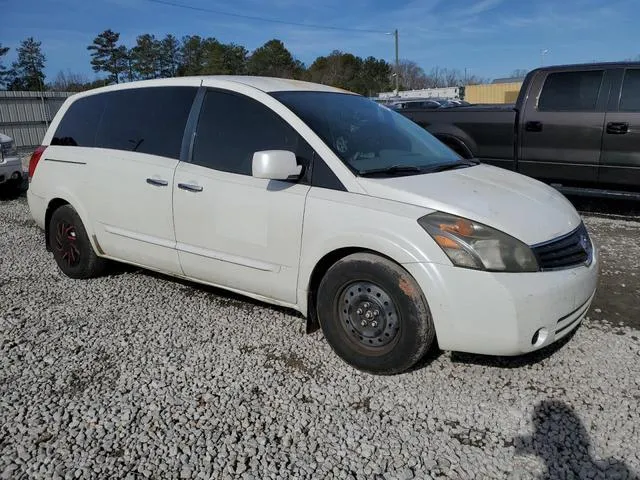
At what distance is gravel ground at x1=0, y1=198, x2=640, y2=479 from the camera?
240 cm

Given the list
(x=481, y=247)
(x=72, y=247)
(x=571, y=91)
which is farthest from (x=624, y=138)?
(x=72, y=247)

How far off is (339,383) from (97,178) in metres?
2.72

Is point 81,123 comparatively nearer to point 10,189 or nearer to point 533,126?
point 533,126

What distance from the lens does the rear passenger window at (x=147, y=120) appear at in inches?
157

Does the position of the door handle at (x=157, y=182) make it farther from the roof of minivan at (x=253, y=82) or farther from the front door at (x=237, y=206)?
the roof of minivan at (x=253, y=82)

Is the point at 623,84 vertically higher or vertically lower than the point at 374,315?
higher

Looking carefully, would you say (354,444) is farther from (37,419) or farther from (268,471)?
(37,419)

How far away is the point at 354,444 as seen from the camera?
8.30 feet

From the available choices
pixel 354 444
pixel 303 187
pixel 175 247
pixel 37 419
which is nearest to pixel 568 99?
pixel 303 187

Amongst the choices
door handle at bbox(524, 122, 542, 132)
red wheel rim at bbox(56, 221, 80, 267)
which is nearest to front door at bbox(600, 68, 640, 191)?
door handle at bbox(524, 122, 542, 132)

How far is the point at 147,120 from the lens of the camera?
4203mm

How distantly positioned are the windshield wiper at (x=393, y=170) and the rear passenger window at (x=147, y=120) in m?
1.52

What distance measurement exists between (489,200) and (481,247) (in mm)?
416

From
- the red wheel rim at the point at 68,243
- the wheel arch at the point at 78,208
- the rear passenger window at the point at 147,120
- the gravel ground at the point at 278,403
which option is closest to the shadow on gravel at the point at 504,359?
the gravel ground at the point at 278,403
